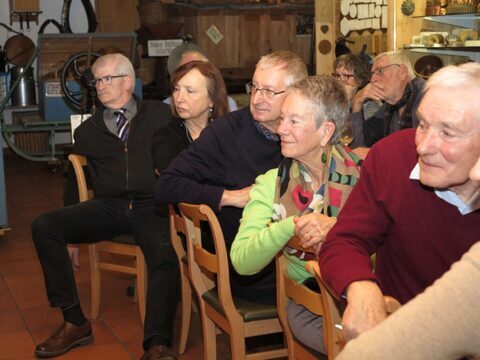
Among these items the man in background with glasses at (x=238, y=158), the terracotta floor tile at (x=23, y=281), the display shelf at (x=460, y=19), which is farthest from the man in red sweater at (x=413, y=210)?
the display shelf at (x=460, y=19)

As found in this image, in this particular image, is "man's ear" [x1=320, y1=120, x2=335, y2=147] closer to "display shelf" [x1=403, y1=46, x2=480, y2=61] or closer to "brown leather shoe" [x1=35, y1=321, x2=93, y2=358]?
"brown leather shoe" [x1=35, y1=321, x2=93, y2=358]

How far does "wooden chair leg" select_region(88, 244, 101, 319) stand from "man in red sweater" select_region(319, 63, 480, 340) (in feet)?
7.98

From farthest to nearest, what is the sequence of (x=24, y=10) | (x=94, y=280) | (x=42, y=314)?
(x=24, y=10) → (x=42, y=314) → (x=94, y=280)

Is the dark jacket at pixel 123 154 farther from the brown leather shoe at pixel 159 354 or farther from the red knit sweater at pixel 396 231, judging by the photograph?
the red knit sweater at pixel 396 231

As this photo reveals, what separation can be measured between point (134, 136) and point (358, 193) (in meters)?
2.23

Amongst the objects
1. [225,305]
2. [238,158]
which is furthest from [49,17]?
[225,305]

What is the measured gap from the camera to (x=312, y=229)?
2412mm

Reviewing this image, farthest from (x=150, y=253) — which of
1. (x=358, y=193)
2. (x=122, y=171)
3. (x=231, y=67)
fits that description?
(x=231, y=67)

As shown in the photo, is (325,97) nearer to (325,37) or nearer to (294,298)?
(294,298)

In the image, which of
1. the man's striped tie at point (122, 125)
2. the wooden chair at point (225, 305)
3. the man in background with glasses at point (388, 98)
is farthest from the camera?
the man in background with glasses at point (388, 98)

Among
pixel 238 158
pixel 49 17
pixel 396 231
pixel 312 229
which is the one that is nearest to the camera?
pixel 396 231

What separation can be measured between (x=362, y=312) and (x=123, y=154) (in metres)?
2.59

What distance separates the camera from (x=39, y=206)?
7477 millimetres

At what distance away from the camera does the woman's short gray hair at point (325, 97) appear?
106 inches
